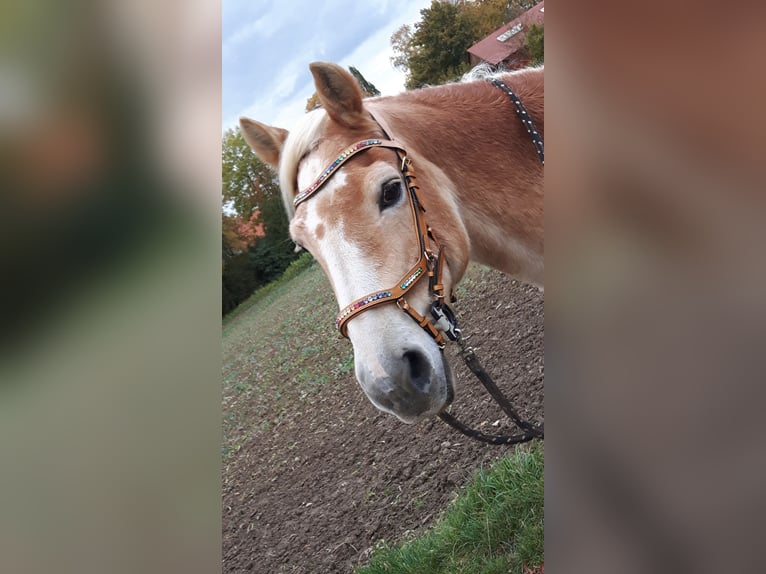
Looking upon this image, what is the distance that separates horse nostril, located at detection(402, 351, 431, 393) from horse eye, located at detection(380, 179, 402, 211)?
34 centimetres

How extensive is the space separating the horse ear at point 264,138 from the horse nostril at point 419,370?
62cm

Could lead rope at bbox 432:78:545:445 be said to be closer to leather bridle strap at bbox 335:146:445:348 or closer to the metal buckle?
the metal buckle

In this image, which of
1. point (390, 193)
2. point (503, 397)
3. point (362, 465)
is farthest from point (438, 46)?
point (362, 465)

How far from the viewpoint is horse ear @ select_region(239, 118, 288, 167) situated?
1284 millimetres

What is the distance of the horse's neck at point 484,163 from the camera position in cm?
132

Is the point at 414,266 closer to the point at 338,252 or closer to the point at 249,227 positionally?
the point at 338,252

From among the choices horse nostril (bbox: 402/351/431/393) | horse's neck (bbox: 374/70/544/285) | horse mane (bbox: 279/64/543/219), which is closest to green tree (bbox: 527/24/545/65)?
horse's neck (bbox: 374/70/544/285)

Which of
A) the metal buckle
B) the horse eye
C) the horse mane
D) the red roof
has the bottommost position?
the metal buckle

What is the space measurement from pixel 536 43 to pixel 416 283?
73 centimetres

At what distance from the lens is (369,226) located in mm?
1117

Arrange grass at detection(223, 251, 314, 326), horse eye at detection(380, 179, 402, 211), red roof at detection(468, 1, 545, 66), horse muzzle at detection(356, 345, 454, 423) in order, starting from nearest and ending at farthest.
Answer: horse muzzle at detection(356, 345, 454, 423) → horse eye at detection(380, 179, 402, 211) → red roof at detection(468, 1, 545, 66) → grass at detection(223, 251, 314, 326)

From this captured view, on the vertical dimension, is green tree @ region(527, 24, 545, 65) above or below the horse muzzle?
above

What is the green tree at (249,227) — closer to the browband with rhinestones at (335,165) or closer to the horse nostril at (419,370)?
the browband with rhinestones at (335,165)
